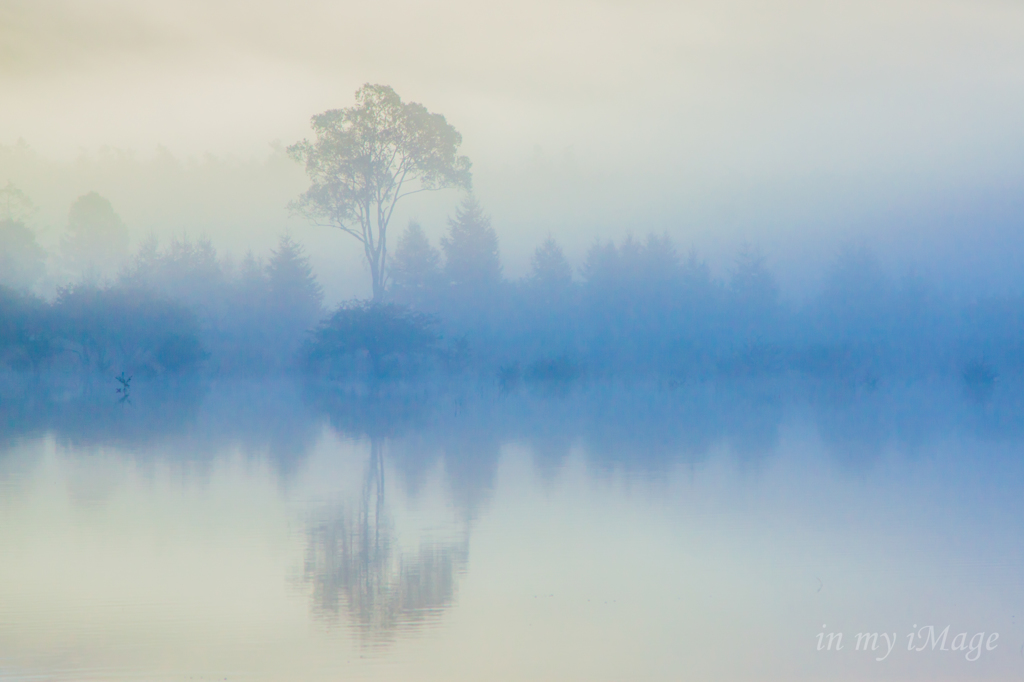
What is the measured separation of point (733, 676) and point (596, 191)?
63.1 m

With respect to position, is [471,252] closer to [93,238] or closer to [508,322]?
[508,322]

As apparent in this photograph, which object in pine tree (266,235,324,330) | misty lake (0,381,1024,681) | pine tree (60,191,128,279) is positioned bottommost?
misty lake (0,381,1024,681)

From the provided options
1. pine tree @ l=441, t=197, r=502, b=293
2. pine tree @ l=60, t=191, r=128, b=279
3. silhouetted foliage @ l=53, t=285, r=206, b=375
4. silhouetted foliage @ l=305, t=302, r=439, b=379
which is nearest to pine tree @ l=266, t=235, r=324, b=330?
pine tree @ l=441, t=197, r=502, b=293

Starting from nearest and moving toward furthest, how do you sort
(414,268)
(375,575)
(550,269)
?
(375,575) < (414,268) < (550,269)

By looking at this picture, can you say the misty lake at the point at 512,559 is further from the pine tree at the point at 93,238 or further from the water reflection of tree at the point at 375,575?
the pine tree at the point at 93,238

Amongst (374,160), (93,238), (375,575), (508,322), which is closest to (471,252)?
(508,322)

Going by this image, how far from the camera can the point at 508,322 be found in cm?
4522

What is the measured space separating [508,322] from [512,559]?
38211mm

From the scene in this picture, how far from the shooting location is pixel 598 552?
7.33 m

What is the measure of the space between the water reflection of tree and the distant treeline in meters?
22.7

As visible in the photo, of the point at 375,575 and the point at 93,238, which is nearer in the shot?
the point at 375,575

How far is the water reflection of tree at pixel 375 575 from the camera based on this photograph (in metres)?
5.71

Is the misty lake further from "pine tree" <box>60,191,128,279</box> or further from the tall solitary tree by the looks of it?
"pine tree" <box>60,191,128,279</box>

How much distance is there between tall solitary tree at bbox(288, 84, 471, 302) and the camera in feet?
119
